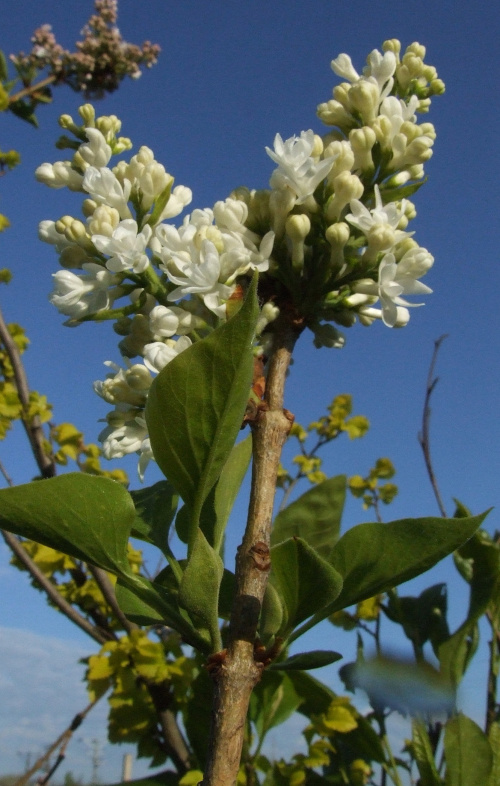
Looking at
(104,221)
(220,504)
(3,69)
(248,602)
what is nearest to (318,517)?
(220,504)

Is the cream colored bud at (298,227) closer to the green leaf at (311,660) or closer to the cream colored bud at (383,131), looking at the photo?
the cream colored bud at (383,131)

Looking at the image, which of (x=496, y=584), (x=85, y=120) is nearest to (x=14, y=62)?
(x=85, y=120)

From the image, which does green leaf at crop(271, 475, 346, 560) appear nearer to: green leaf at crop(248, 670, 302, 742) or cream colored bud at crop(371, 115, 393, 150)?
green leaf at crop(248, 670, 302, 742)

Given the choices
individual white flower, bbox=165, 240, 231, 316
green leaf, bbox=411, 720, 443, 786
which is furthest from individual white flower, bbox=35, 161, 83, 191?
green leaf, bbox=411, 720, 443, 786

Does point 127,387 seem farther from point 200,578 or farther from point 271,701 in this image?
point 271,701

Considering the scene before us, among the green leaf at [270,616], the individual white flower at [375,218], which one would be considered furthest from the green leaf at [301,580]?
the individual white flower at [375,218]

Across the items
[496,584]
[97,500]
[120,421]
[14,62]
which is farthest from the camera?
[14,62]

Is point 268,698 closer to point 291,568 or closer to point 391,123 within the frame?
point 291,568
